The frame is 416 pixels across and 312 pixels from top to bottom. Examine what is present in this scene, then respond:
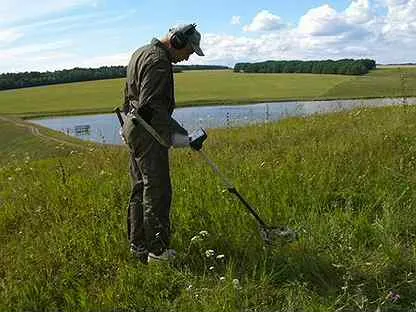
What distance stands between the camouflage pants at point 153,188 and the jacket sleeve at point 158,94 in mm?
166

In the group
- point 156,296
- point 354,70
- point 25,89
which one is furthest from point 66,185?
point 25,89

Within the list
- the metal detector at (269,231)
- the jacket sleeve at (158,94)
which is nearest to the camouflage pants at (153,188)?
the jacket sleeve at (158,94)

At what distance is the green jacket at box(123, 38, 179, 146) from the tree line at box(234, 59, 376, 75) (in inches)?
4073

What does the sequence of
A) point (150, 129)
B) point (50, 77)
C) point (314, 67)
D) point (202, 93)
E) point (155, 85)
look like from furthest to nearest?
1. point (50, 77)
2. point (314, 67)
3. point (202, 93)
4. point (150, 129)
5. point (155, 85)

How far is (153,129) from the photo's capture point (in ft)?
14.6

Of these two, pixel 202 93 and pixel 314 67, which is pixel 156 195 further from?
pixel 314 67

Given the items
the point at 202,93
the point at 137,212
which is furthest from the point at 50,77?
the point at 137,212

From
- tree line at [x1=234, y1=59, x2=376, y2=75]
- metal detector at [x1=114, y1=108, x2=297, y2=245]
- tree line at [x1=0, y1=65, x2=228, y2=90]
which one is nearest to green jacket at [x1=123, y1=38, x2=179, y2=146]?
metal detector at [x1=114, y1=108, x2=297, y2=245]

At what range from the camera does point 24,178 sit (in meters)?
9.16

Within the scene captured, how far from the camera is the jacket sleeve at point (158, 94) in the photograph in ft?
14.1

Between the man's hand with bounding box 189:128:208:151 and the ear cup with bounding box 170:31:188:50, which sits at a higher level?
the ear cup with bounding box 170:31:188:50

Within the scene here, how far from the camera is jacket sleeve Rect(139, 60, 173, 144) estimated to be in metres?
4.30

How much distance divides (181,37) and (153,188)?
52.2 inches

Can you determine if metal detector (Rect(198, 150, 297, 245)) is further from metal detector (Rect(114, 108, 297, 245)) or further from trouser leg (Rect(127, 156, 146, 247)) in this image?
trouser leg (Rect(127, 156, 146, 247))
